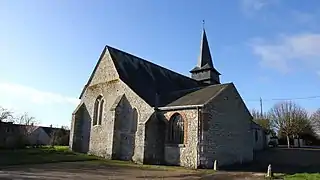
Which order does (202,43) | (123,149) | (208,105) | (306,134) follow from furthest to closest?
(306,134) → (202,43) → (123,149) → (208,105)

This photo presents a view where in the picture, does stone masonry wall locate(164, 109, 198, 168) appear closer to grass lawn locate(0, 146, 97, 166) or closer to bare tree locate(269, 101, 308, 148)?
grass lawn locate(0, 146, 97, 166)

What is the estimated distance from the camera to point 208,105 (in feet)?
68.2

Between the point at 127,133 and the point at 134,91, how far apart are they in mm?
3542

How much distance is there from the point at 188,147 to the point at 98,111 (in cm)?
1032

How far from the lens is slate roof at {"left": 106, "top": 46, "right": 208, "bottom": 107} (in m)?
24.9

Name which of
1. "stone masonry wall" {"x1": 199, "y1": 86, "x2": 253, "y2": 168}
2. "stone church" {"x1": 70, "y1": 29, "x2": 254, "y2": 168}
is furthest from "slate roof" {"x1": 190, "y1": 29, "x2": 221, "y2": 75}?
"stone masonry wall" {"x1": 199, "y1": 86, "x2": 253, "y2": 168}

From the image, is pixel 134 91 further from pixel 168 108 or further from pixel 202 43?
pixel 202 43

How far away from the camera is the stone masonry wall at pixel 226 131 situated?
67.5 ft

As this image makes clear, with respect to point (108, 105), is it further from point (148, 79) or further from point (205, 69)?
point (205, 69)

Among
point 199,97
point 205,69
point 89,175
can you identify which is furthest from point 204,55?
point 89,175

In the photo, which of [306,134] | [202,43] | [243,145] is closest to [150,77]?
[243,145]

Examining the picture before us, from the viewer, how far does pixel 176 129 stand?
2195 cm

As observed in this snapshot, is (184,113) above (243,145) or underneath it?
above

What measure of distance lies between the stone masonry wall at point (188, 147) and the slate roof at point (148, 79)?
3.22 m
